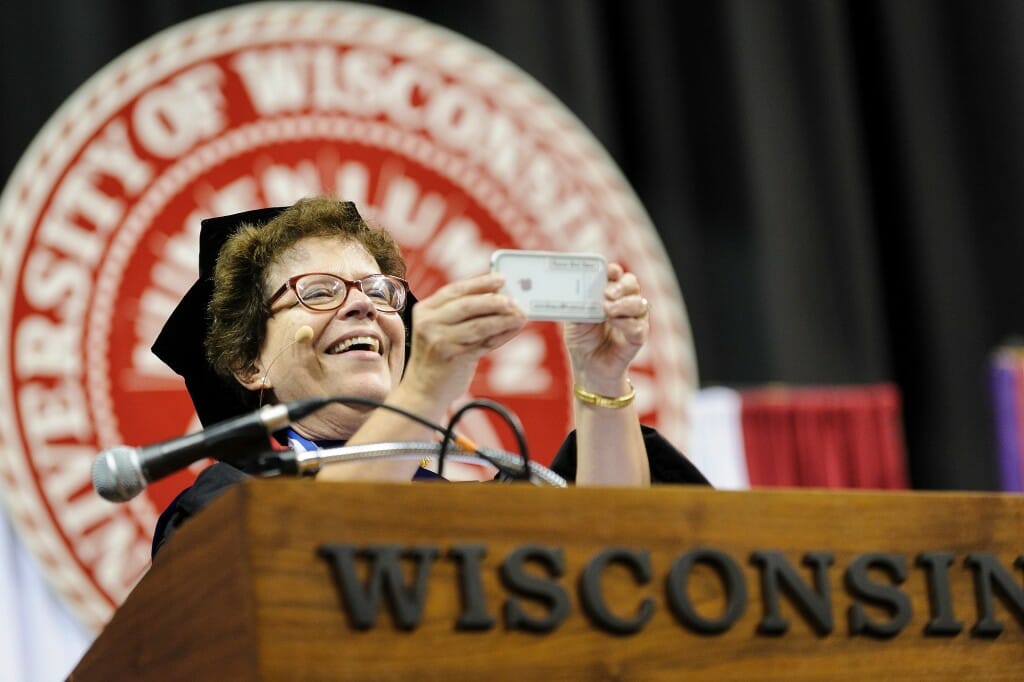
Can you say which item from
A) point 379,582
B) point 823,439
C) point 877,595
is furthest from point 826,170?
point 379,582

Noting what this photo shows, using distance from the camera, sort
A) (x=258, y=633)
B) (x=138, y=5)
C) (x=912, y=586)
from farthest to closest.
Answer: (x=138, y=5), (x=912, y=586), (x=258, y=633)

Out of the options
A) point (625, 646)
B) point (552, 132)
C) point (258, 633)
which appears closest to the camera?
point (258, 633)

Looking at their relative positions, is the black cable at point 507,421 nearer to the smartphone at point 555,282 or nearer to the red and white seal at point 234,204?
the smartphone at point 555,282

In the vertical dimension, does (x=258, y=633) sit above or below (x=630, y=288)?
below

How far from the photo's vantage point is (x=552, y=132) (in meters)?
3.29

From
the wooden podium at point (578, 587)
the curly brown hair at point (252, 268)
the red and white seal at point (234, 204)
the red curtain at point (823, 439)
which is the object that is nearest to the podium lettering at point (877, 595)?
the wooden podium at point (578, 587)

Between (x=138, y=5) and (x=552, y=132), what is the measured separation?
0.94 meters

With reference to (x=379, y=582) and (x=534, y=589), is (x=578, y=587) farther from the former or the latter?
(x=379, y=582)

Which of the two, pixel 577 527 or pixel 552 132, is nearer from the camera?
pixel 577 527

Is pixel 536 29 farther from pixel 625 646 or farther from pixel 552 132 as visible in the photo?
pixel 625 646

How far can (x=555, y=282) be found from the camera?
1359mm

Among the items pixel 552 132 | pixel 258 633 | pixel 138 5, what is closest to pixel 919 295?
pixel 552 132

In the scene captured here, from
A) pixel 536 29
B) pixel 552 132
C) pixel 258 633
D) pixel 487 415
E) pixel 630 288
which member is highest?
pixel 536 29

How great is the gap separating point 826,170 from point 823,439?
27.5 inches
